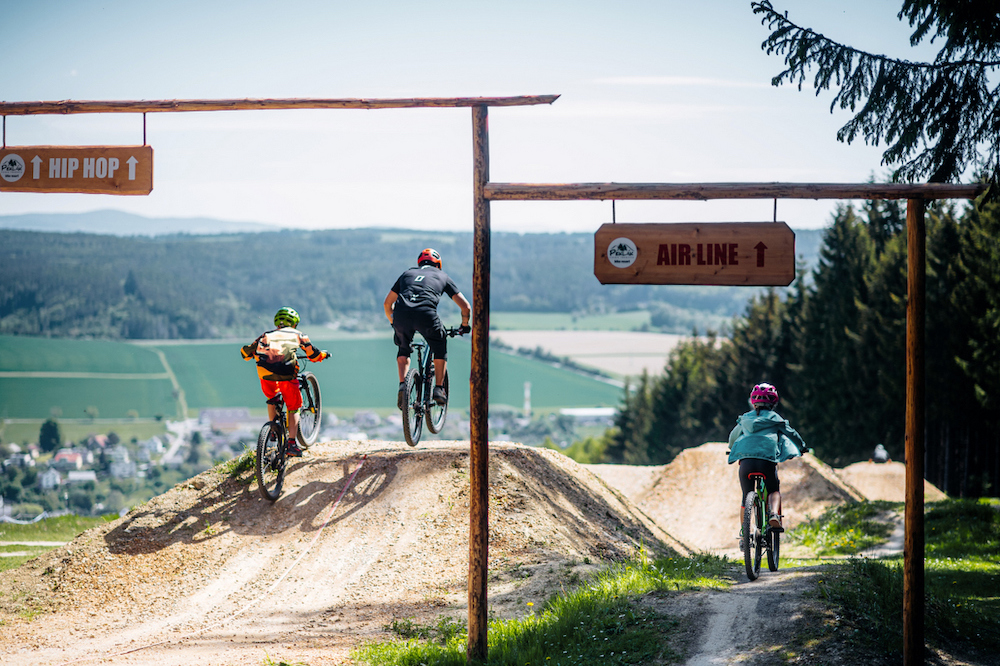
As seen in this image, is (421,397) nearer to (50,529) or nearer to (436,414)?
(436,414)

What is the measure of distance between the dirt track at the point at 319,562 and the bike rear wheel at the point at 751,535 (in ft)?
0.67

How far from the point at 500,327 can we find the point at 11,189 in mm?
187497

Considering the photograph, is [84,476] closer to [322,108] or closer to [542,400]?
[322,108]

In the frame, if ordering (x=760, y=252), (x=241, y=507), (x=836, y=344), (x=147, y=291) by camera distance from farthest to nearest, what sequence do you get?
(x=147, y=291) → (x=836, y=344) → (x=241, y=507) → (x=760, y=252)

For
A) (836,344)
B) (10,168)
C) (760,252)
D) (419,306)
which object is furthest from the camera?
(836,344)

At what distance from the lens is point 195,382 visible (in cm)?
14762

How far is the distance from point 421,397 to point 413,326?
52.4 inches

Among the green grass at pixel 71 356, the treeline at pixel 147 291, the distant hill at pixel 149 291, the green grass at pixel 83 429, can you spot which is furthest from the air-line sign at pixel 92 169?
the green grass at pixel 71 356

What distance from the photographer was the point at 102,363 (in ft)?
493

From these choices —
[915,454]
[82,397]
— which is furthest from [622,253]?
[82,397]

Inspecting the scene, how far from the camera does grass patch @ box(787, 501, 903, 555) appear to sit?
17.6 m

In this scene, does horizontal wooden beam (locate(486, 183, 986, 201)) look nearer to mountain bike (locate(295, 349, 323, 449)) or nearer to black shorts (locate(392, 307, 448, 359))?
black shorts (locate(392, 307, 448, 359))

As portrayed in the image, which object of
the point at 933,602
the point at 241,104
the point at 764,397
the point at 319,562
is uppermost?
the point at 241,104

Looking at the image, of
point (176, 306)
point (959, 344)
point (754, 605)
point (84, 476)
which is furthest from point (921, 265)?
point (176, 306)
